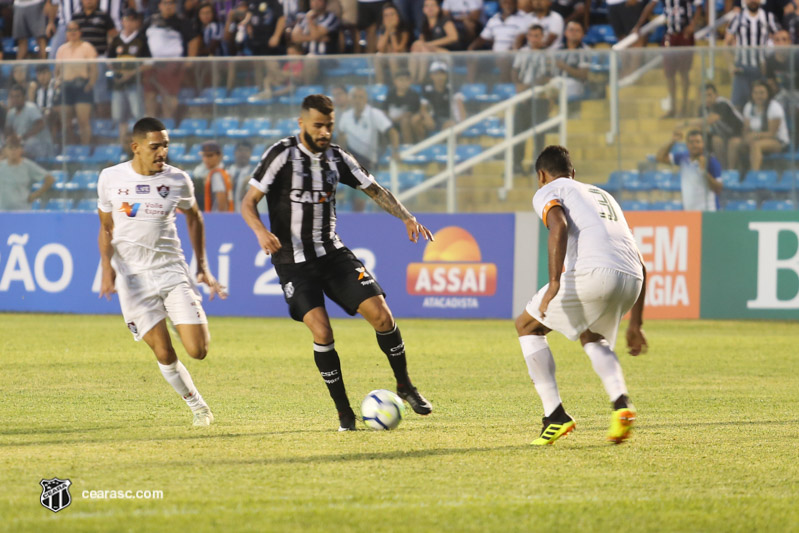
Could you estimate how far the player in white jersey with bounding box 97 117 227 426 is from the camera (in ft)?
25.6

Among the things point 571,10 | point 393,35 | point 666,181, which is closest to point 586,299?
point 666,181

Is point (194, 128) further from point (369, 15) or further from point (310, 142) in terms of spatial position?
Result: point (310, 142)

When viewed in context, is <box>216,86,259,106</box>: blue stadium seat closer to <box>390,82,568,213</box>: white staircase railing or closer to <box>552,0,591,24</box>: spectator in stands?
<box>390,82,568,213</box>: white staircase railing

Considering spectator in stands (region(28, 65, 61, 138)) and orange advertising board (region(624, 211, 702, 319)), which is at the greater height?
spectator in stands (region(28, 65, 61, 138))

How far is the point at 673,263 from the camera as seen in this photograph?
16000 millimetres

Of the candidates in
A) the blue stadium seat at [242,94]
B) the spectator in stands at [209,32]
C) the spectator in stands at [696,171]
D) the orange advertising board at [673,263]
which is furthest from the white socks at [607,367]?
the spectator in stands at [209,32]

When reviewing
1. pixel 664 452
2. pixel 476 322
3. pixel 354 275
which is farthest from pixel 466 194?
pixel 664 452

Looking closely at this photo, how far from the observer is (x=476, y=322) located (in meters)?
16.5

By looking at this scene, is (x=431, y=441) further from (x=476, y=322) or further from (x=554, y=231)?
(x=476, y=322)

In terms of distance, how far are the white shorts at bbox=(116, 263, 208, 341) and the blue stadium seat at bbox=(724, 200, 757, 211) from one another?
32.7ft

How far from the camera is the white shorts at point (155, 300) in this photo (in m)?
7.81

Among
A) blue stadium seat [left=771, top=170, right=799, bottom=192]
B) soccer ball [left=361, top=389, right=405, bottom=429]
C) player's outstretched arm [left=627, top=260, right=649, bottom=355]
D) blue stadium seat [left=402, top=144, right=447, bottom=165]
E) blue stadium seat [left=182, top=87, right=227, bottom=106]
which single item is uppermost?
blue stadium seat [left=182, top=87, right=227, bottom=106]

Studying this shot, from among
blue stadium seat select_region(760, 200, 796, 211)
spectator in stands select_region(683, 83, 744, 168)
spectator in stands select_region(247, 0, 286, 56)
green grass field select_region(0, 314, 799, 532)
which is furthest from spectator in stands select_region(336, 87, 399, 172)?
green grass field select_region(0, 314, 799, 532)

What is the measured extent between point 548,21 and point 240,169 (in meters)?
5.02
